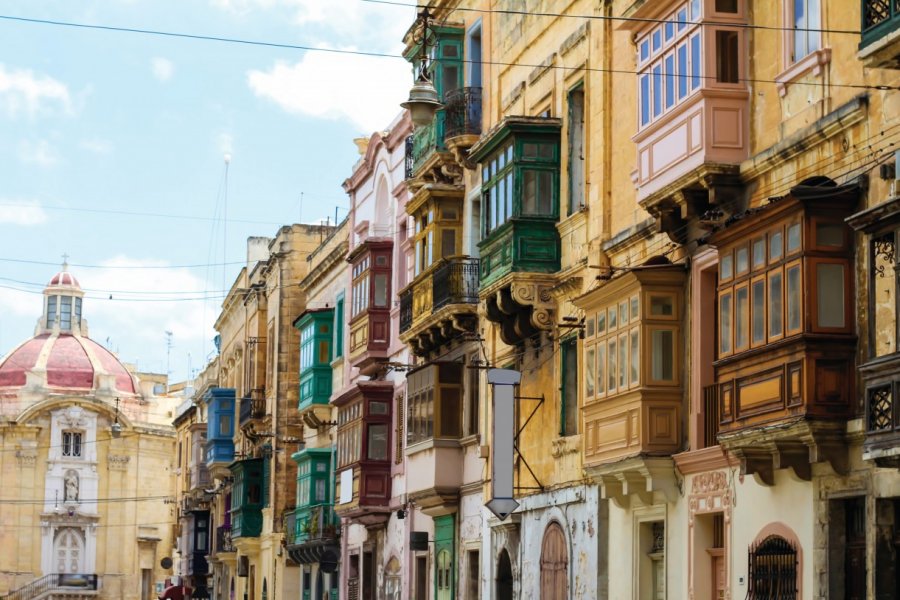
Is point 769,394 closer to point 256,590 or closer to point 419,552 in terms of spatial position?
point 419,552

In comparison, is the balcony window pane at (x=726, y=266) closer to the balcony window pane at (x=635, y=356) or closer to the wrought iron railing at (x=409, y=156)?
the balcony window pane at (x=635, y=356)

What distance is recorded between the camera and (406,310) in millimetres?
35344

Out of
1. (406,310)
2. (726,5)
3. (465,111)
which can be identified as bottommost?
(406,310)

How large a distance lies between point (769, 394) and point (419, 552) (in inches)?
713

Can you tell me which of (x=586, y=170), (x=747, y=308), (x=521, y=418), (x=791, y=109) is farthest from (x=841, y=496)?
(x=521, y=418)

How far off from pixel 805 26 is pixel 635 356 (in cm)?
515

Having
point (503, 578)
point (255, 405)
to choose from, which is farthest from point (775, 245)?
point (255, 405)

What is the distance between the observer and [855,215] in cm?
1648

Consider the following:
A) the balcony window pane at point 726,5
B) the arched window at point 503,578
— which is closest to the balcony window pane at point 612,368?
the balcony window pane at point 726,5

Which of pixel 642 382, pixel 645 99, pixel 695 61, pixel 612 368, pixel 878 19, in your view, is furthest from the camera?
pixel 612 368

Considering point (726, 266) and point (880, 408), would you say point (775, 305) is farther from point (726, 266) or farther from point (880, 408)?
point (880, 408)

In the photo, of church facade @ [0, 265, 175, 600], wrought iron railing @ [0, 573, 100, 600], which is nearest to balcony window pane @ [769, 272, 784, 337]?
church facade @ [0, 265, 175, 600]

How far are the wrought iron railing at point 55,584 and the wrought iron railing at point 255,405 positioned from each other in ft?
147

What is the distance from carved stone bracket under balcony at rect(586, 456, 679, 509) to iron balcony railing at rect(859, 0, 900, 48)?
734cm
